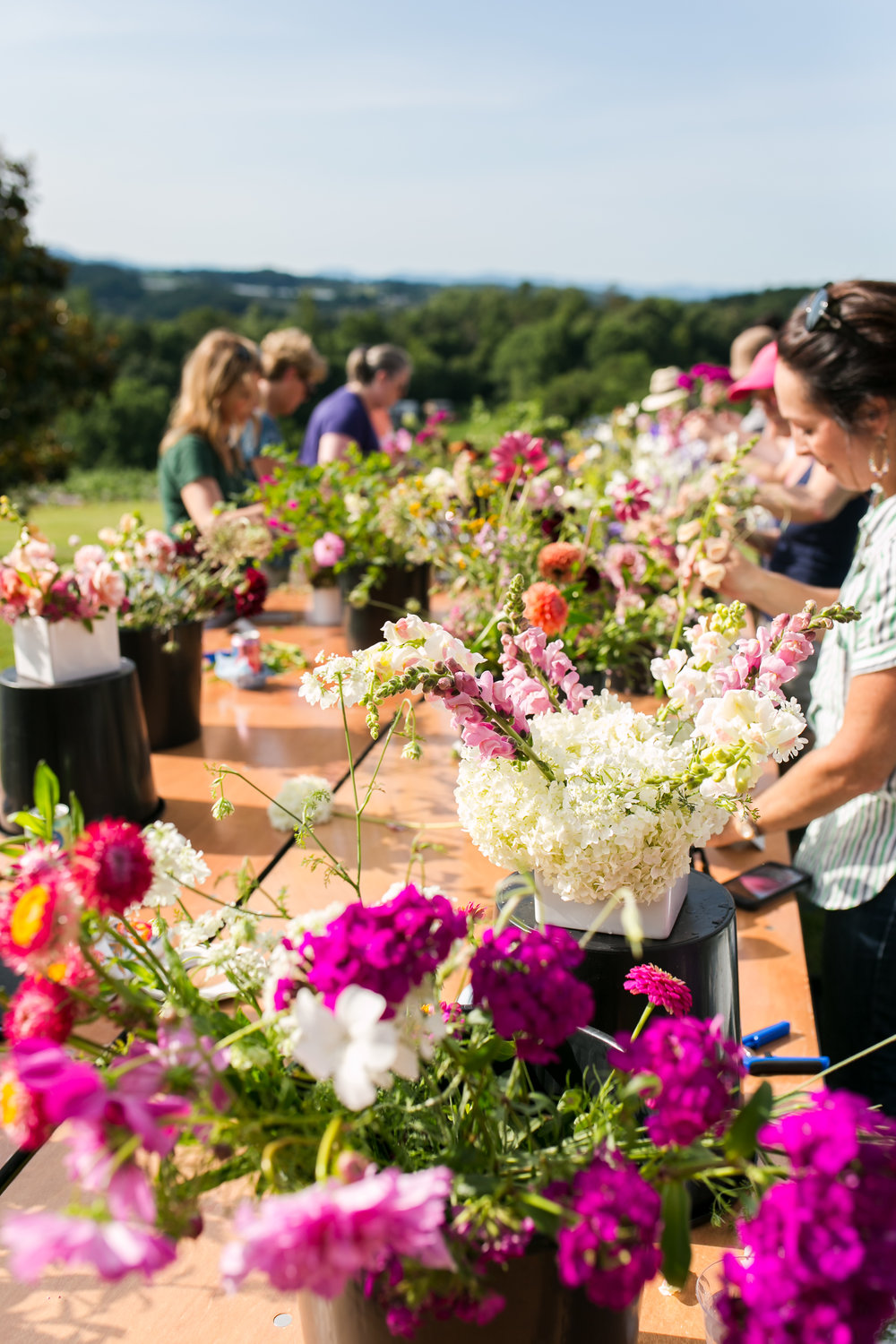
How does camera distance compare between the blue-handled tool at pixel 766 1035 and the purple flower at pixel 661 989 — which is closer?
the purple flower at pixel 661 989

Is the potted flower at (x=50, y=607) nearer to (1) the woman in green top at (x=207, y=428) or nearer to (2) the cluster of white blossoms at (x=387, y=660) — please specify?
(2) the cluster of white blossoms at (x=387, y=660)

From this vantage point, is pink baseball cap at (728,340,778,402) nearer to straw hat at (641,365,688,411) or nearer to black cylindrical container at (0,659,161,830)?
straw hat at (641,365,688,411)

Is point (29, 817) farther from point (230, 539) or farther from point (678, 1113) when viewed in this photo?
point (230, 539)

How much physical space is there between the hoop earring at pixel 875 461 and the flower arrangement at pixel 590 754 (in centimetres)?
89

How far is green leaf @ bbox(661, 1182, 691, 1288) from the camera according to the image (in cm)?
44

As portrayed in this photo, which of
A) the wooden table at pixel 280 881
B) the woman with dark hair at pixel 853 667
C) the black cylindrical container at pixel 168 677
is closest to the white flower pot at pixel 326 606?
the wooden table at pixel 280 881

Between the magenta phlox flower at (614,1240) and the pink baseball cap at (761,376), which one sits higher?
the pink baseball cap at (761,376)

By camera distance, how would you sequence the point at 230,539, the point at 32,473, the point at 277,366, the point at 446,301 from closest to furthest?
the point at 230,539 → the point at 277,366 → the point at 32,473 → the point at 446,301

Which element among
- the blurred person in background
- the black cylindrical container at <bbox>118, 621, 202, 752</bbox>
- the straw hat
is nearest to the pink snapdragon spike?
the black cylindrical container at <bbox>118, 621, 202, 752</bbox>

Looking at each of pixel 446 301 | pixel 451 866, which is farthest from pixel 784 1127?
pixel 446 301

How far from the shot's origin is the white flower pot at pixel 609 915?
2.67ft

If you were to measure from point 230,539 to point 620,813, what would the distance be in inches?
61.4

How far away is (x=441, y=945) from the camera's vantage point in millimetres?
488

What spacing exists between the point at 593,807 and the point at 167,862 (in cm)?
33
